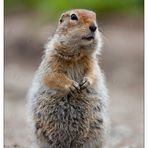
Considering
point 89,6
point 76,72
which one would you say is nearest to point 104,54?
point 89,6

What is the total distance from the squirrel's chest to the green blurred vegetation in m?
7.48

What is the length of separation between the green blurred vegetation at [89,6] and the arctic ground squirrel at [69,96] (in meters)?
7.46

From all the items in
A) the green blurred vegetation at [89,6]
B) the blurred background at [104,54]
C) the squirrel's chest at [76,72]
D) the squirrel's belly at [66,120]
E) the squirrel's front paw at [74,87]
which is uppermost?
the green blurred vegetation at [89,6]

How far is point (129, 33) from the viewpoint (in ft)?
50.1

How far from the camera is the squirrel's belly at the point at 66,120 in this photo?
7.43 meters

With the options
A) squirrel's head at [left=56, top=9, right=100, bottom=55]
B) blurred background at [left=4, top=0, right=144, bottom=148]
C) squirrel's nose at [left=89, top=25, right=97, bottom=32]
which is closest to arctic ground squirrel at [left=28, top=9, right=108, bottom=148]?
squirrel's head at [left=56, top=9, right=100, bottom=55]

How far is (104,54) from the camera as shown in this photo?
14234mm

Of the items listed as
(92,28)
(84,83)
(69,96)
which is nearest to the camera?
(92,28)

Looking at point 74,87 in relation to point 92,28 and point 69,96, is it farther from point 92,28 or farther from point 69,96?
point 92,28

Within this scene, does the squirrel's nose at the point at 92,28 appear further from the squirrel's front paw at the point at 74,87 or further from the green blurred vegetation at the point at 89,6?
the green blurred vegetation at the point at 89,6

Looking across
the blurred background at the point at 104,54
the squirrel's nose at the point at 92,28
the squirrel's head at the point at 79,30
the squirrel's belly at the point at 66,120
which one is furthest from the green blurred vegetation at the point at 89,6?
the squirrel's nose at the point at 92,28

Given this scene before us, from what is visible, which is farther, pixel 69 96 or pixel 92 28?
pixel 69 96

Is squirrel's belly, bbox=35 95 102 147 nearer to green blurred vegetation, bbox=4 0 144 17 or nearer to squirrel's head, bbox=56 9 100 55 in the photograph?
squirrel's head, bbox=56 9 100 55

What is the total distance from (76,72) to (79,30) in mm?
483
